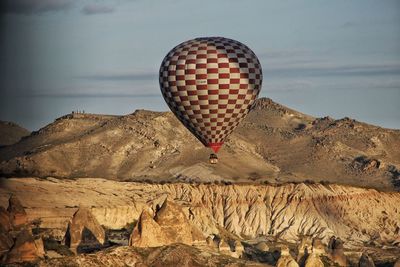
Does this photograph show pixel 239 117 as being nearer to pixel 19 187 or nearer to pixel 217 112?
pixel 217 112

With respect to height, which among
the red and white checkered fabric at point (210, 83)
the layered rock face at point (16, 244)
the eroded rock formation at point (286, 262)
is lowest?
the eroded rock formation at point (286, 262)

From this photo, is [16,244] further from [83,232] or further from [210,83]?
[210,83]

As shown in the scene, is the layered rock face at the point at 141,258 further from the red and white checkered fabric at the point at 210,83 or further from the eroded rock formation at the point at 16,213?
the eroded rock formation at the point at 16,213

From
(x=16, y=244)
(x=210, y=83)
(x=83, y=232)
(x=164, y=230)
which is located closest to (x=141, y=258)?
(x=164, y=230)

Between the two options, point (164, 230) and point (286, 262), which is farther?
point (286, 262)

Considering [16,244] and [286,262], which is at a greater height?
[16,244]

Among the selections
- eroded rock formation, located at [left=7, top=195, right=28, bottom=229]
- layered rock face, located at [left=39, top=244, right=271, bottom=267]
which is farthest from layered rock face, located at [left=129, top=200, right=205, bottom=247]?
eroded rock formation, located at [left=7, top=195, right=28, bottom=229]

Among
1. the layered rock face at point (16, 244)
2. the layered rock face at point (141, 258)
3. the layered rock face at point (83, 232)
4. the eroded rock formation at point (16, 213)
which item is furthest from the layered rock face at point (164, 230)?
the eroded rock formation at point (16, 213)

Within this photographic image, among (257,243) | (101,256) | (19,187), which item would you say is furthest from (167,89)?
(257,243)
